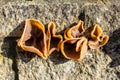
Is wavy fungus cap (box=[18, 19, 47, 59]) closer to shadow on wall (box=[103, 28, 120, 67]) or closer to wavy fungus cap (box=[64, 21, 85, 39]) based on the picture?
wavy fungus cap (box=[64, 21, 85, 39])

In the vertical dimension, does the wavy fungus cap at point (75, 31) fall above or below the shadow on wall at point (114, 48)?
above

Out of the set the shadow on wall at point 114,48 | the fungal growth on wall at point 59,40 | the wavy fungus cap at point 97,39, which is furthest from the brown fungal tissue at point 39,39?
the shadow on wall at point 114,48

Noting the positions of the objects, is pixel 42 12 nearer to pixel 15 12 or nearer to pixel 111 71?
pixel 15 12

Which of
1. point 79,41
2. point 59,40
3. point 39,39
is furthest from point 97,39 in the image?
point 39,39

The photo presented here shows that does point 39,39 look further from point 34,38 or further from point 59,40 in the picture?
point 59,40

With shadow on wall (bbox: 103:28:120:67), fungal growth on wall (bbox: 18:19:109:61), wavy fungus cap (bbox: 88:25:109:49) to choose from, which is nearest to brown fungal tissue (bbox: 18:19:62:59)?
fungal growth on wall (bbox: 18:19:109:61)

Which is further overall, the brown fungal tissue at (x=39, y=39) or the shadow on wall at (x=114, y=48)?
the shadow on wall at (x=114, y=48)

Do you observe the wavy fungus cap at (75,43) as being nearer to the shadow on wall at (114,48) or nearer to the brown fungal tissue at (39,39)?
the brown fungal tissue at (39,39)
